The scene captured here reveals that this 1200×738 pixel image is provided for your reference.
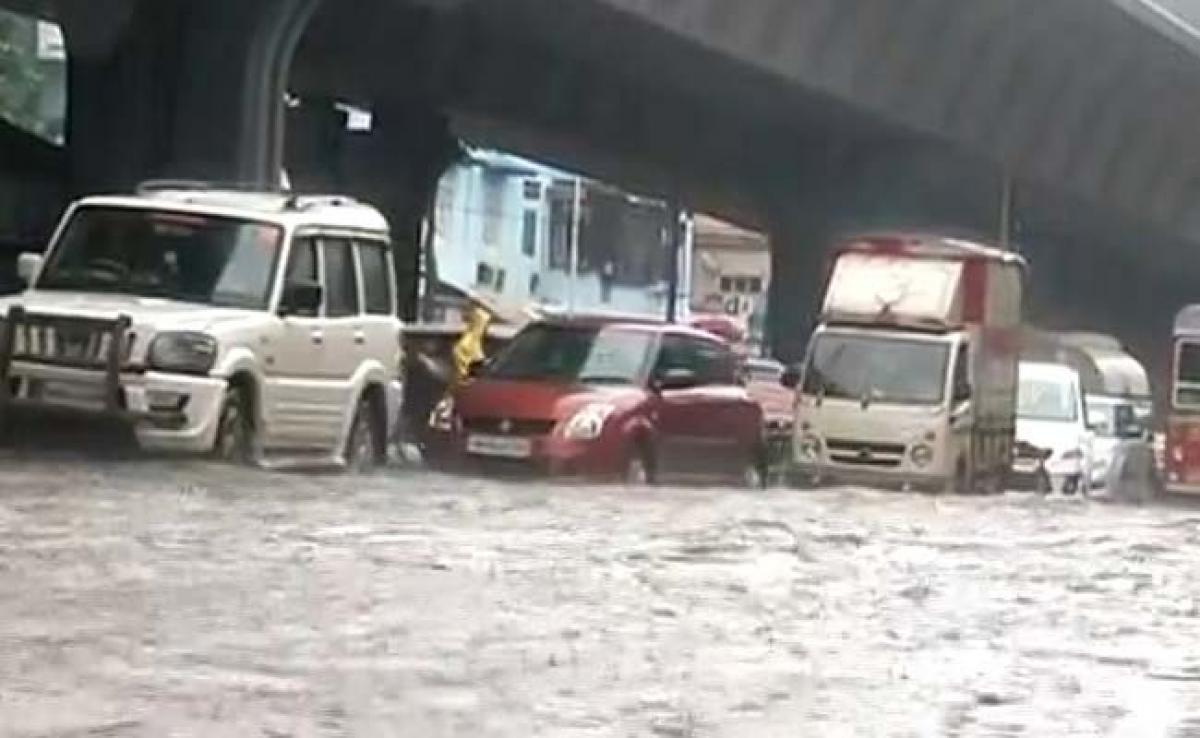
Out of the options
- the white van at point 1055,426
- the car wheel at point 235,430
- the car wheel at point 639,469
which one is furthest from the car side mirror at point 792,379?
the car wheel at point 235,430

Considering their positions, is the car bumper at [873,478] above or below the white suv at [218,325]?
below

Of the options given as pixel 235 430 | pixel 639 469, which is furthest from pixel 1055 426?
pixel 235 430

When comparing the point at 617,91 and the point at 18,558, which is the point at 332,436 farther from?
the point at 617,91

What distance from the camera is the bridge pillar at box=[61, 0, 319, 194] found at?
3080cm

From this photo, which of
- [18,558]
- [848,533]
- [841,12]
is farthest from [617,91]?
[18,558]

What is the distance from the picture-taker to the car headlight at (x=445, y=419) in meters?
25.7

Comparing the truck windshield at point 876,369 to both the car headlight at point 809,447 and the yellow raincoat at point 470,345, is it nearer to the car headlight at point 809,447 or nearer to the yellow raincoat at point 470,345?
the car headlight at point 809,447

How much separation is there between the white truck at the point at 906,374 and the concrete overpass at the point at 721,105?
4.28m

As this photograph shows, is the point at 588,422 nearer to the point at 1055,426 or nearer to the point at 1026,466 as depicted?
→ the point at 1026,466

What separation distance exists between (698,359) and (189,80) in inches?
285

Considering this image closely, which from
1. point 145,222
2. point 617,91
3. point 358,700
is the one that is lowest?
point 358,700

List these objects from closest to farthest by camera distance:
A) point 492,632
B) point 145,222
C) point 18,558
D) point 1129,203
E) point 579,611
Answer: point 492,632
point 579,611
point 18,558
point 145,222
point 1129,203

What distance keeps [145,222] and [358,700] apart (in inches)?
449

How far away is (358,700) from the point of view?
396 inches
